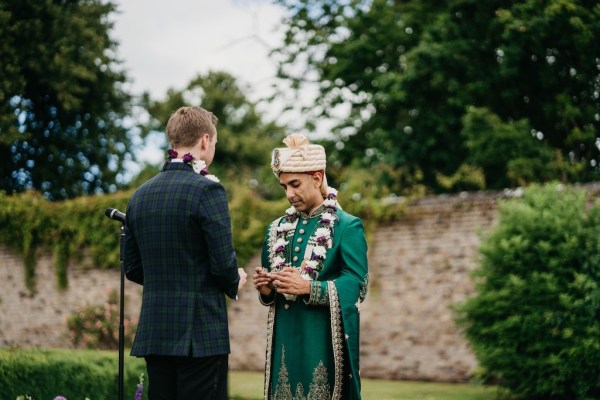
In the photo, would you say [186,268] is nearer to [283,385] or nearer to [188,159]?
[188,159]

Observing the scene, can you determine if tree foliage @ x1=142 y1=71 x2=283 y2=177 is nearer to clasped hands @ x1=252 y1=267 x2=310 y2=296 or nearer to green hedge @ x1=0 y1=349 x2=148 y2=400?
green hedge @ x1=0 y1=349 x2=148 y2=400

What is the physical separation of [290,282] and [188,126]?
0.89 m

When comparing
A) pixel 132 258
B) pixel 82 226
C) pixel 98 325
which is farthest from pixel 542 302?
pixel 82 226

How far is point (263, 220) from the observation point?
13344mm

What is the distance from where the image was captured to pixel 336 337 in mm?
4035

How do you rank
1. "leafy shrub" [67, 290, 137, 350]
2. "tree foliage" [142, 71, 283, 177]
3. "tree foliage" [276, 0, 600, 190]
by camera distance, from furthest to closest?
"tree foliage" [142, 71, 283, 177] < "tree foliage" [276, 0, 600, 190] < "leafy shrub" [67, 290, 137, 350]

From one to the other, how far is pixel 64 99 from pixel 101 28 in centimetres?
268

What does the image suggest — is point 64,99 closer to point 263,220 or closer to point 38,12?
point 38,12

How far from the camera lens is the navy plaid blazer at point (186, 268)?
12.2 ft

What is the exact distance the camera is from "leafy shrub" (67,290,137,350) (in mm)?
13648

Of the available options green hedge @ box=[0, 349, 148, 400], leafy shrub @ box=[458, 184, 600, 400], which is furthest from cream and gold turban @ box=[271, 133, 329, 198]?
leafy shrub @ box=[458, 184, 600, 400]

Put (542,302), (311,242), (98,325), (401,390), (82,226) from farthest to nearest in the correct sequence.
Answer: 1. (82,226)
2. (98,325)
3. (401,390)
4. (542,302)
5. (311,242)

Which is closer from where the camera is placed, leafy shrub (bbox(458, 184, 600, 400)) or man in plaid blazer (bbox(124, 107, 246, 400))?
man in plaid blazer (bbox(124, 107, 246, 400))

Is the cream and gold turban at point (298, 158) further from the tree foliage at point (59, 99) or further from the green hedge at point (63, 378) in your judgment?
the tree foliage at point (59, 99)
